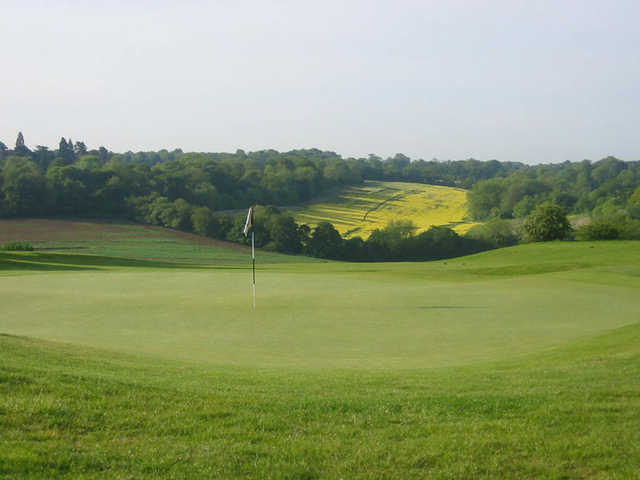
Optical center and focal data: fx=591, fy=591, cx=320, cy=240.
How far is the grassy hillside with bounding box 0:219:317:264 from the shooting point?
214 feet

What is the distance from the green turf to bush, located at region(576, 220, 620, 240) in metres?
39.7

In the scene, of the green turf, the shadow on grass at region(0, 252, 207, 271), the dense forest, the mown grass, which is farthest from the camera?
the dense forest

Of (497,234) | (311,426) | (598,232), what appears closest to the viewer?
(311,426)

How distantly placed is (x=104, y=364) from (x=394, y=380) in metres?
5.87

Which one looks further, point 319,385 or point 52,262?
point 52,262

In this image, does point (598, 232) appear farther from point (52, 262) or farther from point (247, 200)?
point (247, 200)

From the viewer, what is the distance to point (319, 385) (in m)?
10.3

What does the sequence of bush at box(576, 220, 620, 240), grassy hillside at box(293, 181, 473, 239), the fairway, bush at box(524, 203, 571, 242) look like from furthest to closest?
grassy hillside at box(293, 181, 473, 239) → bush at box(576, 220, 620, 240) → bush at box(524, 203, 571, 242) → the fairway

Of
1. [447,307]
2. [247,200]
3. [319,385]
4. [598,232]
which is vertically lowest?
[447,307]

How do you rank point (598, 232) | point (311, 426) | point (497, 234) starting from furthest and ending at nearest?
point (497, 234)
point (598, 232)
point (311, 426)

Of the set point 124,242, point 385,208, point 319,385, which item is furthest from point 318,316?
point 385,208

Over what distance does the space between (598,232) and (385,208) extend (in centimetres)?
5756

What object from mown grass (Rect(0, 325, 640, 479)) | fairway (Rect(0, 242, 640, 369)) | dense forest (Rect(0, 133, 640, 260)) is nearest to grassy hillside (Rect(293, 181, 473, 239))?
dense forest (Rect(0, 133, 640, 260))

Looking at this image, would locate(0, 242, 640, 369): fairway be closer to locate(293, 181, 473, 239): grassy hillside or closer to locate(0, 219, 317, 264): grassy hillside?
locate(0, 219, 317, 264): grassy hillside
